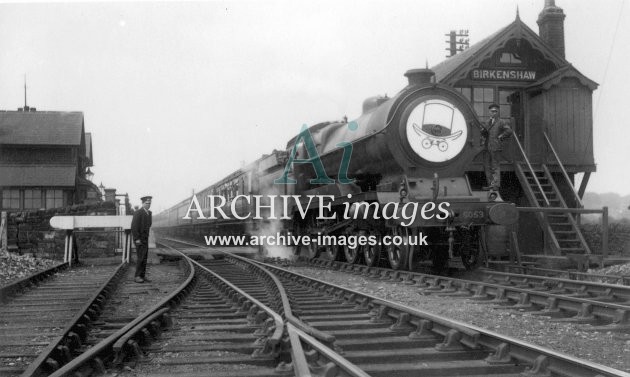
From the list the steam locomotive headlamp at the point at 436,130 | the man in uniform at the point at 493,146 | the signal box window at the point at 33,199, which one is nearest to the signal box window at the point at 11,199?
the signal box window at the point at 33,199

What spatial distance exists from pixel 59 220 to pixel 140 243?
347cm

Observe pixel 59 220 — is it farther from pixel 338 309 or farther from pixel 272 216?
pixel 338 309

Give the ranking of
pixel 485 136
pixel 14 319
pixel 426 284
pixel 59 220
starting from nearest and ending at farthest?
pixel 14 319, pixel 426 284, pixel 485 136, pixel 59 220

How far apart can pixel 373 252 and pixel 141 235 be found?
3.87 meters

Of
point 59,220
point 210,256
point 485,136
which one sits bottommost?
point 210,256

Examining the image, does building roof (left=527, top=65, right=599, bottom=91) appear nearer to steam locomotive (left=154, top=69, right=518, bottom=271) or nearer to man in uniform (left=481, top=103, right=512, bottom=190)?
steam locomotive (left=154, top=69, right=518, bottom=271)

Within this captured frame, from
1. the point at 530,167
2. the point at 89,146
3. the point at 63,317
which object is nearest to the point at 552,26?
the point at 530,167

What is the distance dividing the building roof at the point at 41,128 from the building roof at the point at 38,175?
1.17m

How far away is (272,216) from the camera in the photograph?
1588 cm

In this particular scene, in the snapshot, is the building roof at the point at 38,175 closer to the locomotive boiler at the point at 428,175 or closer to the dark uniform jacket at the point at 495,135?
the locomotive boiler at the point at 428,175

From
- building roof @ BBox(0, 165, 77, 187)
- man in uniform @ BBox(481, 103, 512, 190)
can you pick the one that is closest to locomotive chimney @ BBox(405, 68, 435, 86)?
man in uniform @ BBox(481, 103, 512, 190)

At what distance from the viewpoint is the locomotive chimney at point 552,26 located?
16.2 m

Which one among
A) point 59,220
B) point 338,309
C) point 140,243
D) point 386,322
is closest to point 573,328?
point 386,322

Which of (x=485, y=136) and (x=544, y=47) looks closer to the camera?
(x=485, y=136)
